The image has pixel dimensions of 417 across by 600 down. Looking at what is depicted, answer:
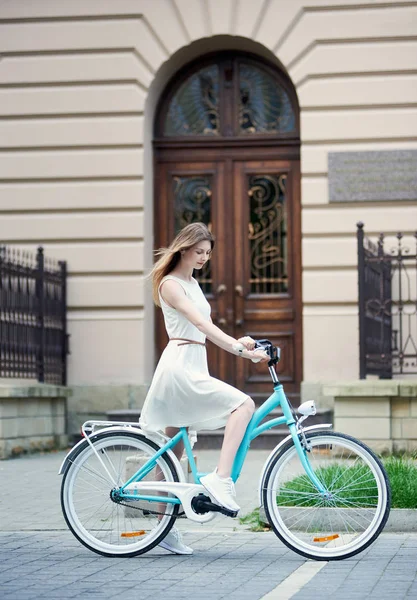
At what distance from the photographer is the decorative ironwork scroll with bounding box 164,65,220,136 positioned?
15031 millimetres

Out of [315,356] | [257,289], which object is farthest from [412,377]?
[257,289]

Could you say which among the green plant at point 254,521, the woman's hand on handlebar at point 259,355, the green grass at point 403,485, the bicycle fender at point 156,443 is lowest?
the green plant at point 254,521

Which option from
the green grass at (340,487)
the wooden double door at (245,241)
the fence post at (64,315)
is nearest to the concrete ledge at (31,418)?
the fence post at (64,315)

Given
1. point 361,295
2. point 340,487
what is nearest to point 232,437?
point 340,487

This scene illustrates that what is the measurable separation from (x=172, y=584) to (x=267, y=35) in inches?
383

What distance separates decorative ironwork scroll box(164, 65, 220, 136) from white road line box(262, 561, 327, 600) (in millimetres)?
9456

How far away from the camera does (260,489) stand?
21.0 ft

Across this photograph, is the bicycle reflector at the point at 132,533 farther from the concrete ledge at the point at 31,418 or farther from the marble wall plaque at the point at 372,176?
the marble wall plaque at the point at 372,176

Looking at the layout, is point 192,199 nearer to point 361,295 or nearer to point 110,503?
point 361,295

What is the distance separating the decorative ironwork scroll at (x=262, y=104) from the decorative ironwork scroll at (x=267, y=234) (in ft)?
2.03

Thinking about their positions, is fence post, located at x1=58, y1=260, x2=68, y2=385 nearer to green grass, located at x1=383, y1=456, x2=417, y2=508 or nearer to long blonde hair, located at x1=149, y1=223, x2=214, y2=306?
green grass, located at x1=383, y1=456, x2=417, y2=508

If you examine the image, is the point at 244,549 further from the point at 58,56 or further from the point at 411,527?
the point at 58,56

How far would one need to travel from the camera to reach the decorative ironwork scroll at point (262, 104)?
14875 mm

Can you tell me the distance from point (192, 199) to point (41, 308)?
268cm
